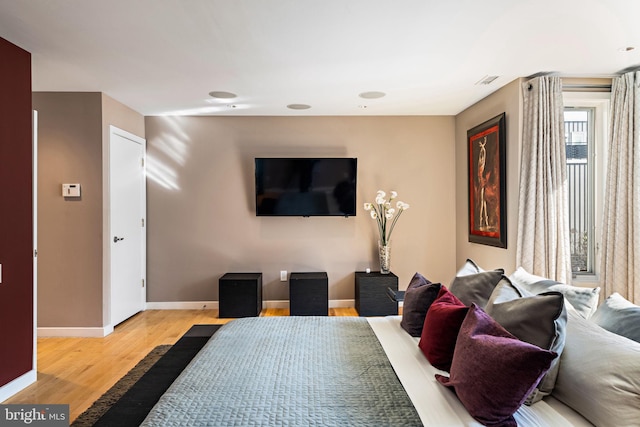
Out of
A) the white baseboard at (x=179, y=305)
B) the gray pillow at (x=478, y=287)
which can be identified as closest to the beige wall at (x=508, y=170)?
the gray pillow at (x=478, y=287)

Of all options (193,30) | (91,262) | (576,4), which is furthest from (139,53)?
(576,4)

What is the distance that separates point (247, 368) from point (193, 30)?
2196 mm

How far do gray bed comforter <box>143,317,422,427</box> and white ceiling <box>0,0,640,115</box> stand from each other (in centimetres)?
197

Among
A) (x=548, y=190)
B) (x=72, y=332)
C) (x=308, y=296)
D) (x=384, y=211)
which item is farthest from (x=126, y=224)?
(x=548, y=190)

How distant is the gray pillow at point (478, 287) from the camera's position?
6.94ft

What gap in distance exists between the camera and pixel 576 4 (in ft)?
7.32

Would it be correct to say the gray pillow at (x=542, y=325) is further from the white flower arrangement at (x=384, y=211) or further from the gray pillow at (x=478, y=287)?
the white flower arrangement at (x=384, y=211)

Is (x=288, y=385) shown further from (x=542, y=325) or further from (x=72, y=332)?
(x=72, y=332)

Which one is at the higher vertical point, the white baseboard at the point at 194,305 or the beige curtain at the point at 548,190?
the beige curtain at the point at 548,190

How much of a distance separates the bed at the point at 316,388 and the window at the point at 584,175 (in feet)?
8.18

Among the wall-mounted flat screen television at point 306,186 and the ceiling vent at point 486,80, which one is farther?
the wall-mounted flat screen television at point 306,186

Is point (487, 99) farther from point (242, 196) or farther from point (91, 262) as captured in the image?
point (91, 262)

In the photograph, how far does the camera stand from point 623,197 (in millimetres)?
3146

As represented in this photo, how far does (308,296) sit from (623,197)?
10.6ft
